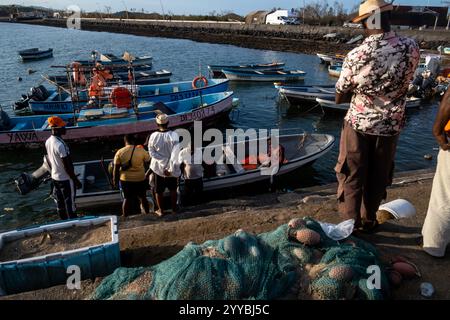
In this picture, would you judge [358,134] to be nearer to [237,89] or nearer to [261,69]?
[237,89]

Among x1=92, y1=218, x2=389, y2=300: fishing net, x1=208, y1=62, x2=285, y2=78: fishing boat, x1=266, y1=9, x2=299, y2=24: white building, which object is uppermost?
x1=266, y1=9, x2=299, y2=24: white building

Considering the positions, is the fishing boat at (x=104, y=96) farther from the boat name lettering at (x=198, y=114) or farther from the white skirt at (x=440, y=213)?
the white skirt at (x=440, y=213)

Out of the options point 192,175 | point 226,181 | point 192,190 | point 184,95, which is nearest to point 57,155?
point 192,175

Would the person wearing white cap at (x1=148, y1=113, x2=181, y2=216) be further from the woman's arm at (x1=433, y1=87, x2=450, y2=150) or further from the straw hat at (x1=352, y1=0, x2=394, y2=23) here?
the woman's arm at (x1=433, y1=87, x2=450, y2=150)

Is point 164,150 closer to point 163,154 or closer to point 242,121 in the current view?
point 163,154

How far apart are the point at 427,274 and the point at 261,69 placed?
2790cm

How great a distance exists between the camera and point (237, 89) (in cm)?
2673

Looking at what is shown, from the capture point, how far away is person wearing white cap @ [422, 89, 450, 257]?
326 cm

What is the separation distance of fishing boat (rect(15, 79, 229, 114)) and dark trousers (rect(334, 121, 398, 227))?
1144 cm

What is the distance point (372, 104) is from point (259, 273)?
197 cm

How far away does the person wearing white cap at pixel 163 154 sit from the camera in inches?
247

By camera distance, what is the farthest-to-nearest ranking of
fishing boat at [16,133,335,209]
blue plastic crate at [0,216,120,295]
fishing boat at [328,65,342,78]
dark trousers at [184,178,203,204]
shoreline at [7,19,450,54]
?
shoreline at [7,19,450,54], fishing boat at [328,65,342,78], fishing boat at [16,133,335,209], dark trousers at [184,178,203,204], blue plastic crate at [0,216,120,295]

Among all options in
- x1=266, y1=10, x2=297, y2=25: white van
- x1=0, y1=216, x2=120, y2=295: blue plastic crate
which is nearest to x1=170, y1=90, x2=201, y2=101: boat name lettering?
x1=0, y1=216, x2=120, y2=295: blue plastic crate
